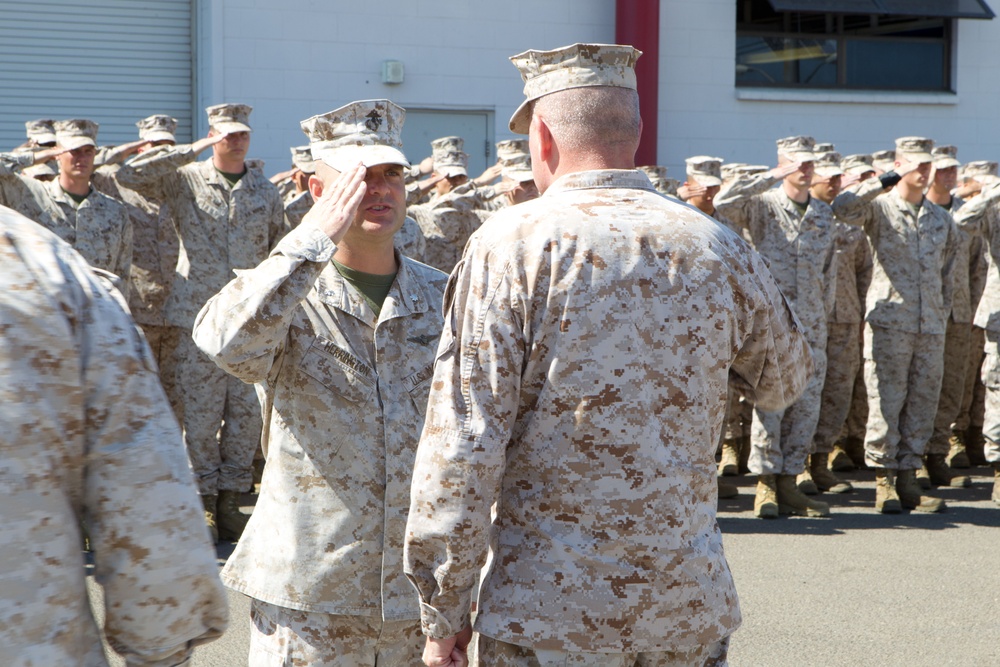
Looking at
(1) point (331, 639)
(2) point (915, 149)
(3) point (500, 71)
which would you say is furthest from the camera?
(3) point (500, 71)

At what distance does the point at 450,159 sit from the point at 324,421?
24.7 feet

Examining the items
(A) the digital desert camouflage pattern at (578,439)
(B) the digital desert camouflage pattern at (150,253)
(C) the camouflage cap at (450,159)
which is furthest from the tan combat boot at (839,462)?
(A) the digital desert camouflage pattern at (578,439)

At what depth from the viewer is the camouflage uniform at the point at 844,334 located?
9.37 m

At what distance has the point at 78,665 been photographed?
173 centimetres

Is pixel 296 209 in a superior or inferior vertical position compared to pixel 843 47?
inferior

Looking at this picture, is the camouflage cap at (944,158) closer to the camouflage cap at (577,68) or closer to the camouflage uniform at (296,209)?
the camouflage uniform at (296,209)

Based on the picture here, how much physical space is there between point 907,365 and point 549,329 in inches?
260

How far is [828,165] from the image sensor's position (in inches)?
359

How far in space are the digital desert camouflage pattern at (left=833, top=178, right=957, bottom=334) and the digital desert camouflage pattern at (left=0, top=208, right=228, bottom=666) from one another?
723 cm

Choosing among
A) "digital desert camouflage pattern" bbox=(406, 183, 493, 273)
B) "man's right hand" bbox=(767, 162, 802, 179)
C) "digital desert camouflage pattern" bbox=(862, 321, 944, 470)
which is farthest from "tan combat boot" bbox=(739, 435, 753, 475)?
"digital desert camouflage pattern" bbox=(406, 183, 493, 273)

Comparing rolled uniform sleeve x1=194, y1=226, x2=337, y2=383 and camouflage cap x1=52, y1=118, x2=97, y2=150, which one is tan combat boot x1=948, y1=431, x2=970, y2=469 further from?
rolled uniform sleeve x1=194, y1=226, x2=337, y2=383

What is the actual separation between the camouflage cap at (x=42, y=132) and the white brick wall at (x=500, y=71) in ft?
14.1

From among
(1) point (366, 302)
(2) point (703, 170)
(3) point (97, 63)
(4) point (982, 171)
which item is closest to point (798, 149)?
(2) point (703, 170)

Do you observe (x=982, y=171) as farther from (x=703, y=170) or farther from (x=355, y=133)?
(x=355, y=133)
